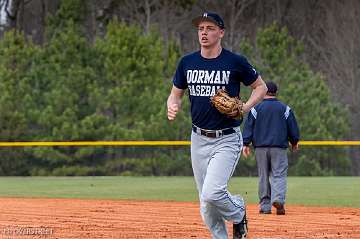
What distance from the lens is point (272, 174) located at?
478 inches

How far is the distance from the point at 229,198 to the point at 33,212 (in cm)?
521

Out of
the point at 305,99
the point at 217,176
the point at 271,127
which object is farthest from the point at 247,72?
the point at 305,99

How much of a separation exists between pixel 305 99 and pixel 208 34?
77.7 ft

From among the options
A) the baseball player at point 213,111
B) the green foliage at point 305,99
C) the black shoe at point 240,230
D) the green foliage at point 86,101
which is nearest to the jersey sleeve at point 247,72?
the baseball player at point 213,111

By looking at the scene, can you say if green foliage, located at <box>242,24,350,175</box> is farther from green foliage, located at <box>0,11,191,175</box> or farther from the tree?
the tree

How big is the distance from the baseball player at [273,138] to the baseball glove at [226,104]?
4265 millimetres

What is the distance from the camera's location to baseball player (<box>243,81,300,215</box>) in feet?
39.4

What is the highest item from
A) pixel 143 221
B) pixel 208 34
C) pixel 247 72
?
pixel 208 34

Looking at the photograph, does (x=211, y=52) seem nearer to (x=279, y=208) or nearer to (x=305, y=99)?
(x=279, y=208)

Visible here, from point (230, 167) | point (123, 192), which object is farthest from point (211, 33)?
point (123, 192)

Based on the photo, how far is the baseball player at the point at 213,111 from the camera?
7785mm

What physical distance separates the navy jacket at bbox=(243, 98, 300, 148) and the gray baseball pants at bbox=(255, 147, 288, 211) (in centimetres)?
10

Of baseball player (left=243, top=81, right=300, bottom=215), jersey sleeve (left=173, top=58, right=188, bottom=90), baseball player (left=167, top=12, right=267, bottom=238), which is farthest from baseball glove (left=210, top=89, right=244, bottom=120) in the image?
baseball player (left=243, top=81, right=300, bottom=215)

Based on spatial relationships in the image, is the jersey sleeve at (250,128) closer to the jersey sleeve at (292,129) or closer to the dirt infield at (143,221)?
the jersey sleeve at (292,129)
